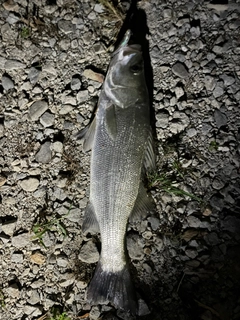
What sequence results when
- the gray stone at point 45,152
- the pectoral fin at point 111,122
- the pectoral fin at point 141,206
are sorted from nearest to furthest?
1. the pectoral fin at point 111,122
2. the pectoral fin at point 141,206
3. the gray stone at point 45,152

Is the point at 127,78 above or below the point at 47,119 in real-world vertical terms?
above

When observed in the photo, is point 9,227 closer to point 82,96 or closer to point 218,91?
point 82,96

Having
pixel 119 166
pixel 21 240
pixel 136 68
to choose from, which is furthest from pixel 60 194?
pixel 136 68

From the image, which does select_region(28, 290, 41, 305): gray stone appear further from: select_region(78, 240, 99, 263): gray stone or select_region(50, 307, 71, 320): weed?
select_region(78, 240, 99, 263): gray stone

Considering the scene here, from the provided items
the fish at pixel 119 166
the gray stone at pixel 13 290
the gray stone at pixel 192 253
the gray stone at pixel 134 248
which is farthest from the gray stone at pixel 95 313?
the gray stone at pixel 192 253

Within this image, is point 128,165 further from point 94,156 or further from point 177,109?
point 177,109

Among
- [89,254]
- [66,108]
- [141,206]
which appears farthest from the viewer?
[66,108]

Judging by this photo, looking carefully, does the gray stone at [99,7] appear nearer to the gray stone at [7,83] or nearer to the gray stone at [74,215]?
the gray stone at [7,83]
